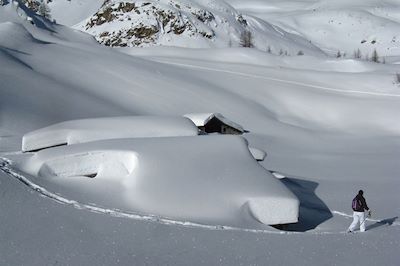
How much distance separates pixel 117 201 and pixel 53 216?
2096mm

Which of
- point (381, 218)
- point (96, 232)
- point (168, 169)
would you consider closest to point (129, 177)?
point (168, 169)

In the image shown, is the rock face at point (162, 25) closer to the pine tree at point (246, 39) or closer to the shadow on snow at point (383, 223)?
the pine tree at point (246, 39)

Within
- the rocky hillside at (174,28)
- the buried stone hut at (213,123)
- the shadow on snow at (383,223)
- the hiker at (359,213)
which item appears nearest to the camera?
the hiker at (359,213)

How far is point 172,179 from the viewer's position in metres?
14.4

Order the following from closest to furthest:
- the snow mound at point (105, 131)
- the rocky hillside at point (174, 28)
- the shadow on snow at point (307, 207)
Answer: the shadow on snow at point (307, 207), the snow mound at point (105, 131), the rocky hillside at point (174, 28)

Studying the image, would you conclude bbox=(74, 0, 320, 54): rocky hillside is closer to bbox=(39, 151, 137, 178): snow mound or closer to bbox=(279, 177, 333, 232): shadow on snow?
bbox=(279, 177, 333, 232): shadow on snow

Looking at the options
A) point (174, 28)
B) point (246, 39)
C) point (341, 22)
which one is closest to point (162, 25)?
A: point (174, 28)

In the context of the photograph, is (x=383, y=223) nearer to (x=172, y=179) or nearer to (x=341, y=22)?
(x=172, y=179)

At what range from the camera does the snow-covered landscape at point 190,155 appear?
11258 millimetres

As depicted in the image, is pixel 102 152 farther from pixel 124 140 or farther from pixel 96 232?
pixel 96 232

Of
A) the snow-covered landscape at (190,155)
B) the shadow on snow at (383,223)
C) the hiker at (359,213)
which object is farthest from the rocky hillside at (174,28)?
the hiker at (359,213)

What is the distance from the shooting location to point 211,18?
114312 mm

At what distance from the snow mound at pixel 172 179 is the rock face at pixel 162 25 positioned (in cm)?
8897

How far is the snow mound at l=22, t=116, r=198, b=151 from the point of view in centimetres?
1920
